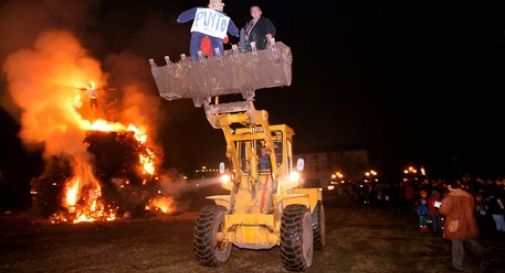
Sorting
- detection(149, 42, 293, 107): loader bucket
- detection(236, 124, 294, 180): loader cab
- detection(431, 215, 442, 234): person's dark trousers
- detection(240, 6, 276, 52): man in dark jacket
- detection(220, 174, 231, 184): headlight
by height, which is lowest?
detection(431, 215, 442, 234): person's dark trousers

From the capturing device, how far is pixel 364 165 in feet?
269

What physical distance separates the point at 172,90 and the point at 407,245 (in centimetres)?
859

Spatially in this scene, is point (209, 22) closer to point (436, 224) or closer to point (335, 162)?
point (436, 224)

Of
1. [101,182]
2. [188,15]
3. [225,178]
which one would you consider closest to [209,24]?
[188,15]

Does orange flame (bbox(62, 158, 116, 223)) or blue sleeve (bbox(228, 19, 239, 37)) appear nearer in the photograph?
blue sleeve (bbox(228, 19, 239, 37))

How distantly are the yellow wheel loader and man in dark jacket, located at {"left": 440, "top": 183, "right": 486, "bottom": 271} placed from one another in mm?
3014

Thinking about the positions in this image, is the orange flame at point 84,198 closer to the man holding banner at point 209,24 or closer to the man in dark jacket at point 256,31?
the man holding banner at point 209,24

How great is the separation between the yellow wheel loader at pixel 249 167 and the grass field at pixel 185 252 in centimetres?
90

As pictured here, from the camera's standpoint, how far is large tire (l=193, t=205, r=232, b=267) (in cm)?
833

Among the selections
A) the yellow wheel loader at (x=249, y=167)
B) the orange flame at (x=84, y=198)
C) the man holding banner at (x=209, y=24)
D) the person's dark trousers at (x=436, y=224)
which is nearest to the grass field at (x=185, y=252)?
the person's dark trousers at (x=436, y=224)

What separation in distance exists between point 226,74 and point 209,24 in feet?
3.22

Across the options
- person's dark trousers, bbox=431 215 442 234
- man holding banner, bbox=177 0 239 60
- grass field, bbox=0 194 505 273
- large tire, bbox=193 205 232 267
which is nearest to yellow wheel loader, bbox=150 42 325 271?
large tire, bbox=193 205 232 267

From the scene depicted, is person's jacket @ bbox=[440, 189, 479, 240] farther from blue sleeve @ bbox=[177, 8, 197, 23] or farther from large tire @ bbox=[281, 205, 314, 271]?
blue sleeve @ bbox=[177, 8, 197, 23]

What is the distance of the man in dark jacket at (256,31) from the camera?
7.20m
